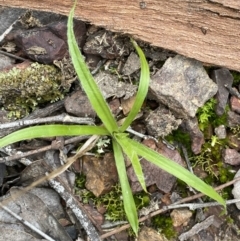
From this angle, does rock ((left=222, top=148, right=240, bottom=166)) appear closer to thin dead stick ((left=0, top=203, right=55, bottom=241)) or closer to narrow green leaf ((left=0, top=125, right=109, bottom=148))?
narrow green leaf ((left=0, top=125, right=109, bottom=148))

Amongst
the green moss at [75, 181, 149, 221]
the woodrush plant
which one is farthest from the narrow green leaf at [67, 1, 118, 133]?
the green moss at [75, 181, 149, 221]

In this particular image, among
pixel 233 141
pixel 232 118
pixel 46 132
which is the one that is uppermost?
pixel 46 132

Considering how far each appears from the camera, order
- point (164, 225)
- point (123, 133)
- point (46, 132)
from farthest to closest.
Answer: point (164, 225) → point (123, 133) → point (46, 132)

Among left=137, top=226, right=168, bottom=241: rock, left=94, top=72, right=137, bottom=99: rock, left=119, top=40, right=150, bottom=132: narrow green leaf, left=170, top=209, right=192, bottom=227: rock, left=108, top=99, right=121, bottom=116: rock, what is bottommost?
left=137, top=226, right=168, bottom=241: rock

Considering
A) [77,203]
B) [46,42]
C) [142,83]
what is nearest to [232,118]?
[142,83]

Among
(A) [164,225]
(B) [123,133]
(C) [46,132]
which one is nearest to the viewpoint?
(C) [46,132]

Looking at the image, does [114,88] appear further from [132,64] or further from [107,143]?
[107,143]

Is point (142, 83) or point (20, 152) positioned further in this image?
point (20, 152)
